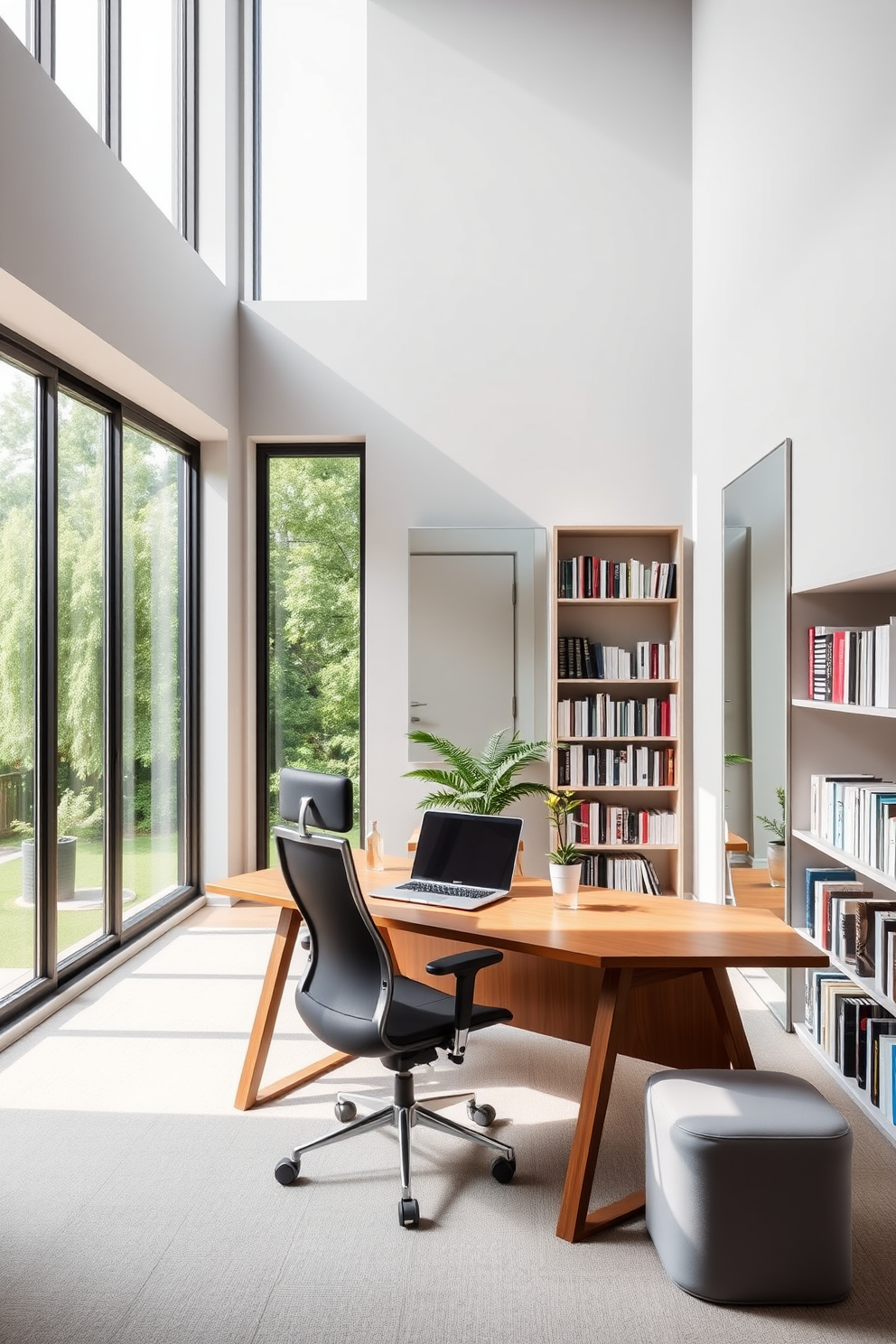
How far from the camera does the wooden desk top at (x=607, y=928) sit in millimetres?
2713

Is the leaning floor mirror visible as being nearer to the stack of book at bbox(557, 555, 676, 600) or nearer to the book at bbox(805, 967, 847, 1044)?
the book at bbox(805, 967, 847, 1044)

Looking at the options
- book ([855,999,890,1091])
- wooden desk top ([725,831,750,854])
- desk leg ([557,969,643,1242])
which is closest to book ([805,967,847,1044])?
book ([855,999,890,1091])

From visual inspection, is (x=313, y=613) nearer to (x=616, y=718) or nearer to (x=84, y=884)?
(x=616, y=718)

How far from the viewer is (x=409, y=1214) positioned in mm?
2629

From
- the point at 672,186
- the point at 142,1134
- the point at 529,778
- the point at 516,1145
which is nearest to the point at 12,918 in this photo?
the point at 142,1134

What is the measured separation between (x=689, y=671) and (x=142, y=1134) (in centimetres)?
418

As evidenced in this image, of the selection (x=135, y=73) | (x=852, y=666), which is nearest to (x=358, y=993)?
(x=852, y=666)

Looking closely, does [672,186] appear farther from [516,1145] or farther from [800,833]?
[516,1145]

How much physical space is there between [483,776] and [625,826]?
1.08 meters

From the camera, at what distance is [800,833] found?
12.0ft

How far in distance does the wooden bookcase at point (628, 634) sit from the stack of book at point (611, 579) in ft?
0.18

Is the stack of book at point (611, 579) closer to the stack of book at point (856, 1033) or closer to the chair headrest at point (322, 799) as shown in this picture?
the stack of book at point (856, 1033)

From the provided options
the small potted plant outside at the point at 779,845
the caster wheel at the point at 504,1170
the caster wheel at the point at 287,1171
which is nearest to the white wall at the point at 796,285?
the small potted plant outside at the point at 779,845

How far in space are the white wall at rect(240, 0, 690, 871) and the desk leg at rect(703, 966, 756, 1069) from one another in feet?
11.1
